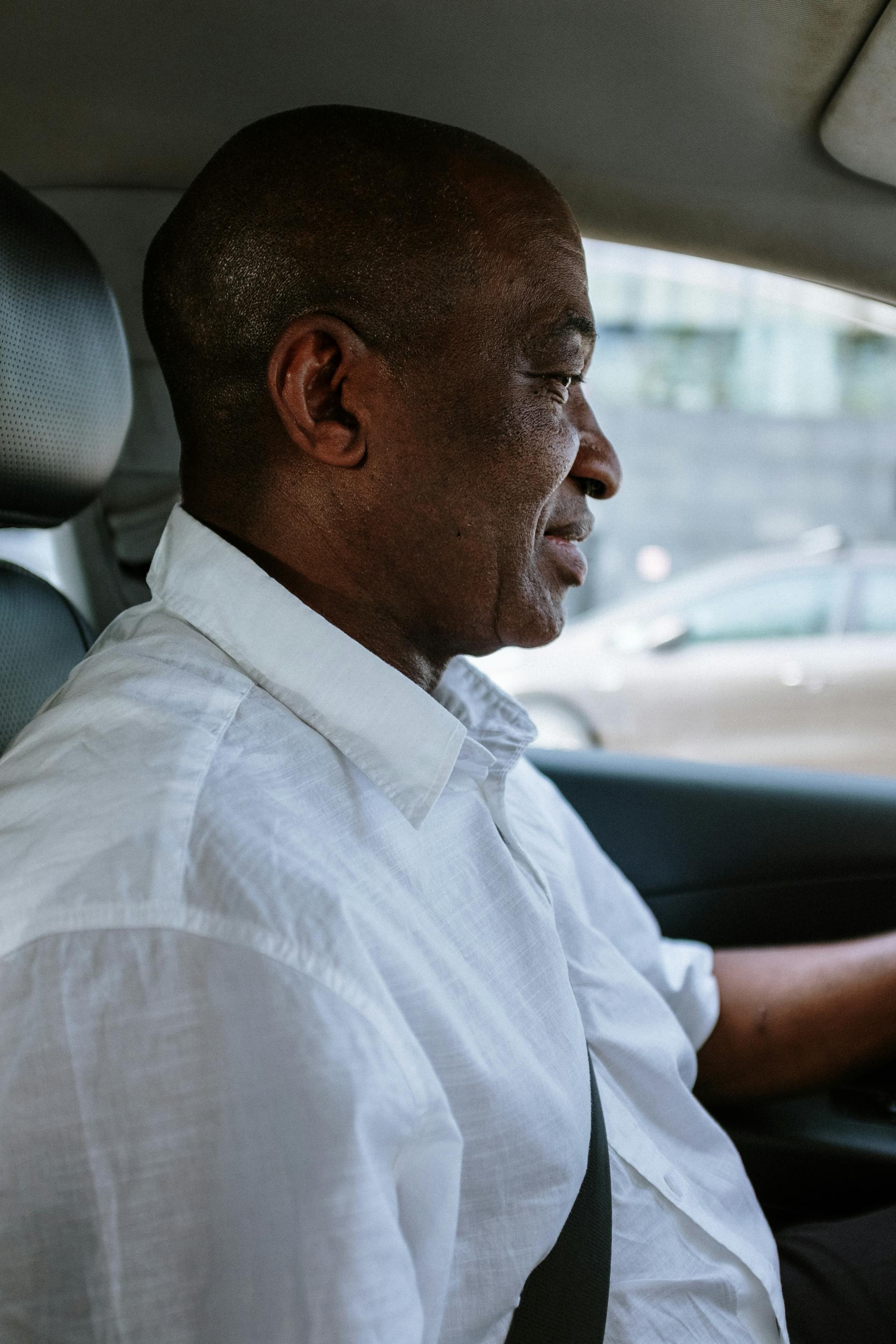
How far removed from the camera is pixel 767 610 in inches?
197

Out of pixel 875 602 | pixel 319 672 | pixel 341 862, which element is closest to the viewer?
pixel 341 862

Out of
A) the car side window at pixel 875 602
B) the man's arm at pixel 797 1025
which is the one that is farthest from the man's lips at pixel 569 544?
the car side window at pixel 875 602

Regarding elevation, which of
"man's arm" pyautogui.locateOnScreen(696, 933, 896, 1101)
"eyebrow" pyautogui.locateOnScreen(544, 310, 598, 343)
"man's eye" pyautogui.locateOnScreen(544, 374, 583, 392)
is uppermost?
"eyebrow" pyautogui.locateOnScreen(544, 310, 598, 343)

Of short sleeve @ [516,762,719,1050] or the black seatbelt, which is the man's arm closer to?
short sleeve @ [516,762,719,1050]

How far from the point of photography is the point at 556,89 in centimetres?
144

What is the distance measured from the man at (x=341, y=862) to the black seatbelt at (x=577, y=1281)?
48mm

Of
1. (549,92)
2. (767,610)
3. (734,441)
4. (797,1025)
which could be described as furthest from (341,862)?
(734,441)

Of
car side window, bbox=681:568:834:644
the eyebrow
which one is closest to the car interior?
the eyebrow

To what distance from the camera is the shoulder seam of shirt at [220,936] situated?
0.72 metres

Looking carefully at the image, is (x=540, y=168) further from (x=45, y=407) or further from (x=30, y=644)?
(x=30, y=644)

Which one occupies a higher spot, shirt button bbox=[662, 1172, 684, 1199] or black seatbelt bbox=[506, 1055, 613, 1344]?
black seatbelt bbox=[506, 1055, 613, 1344]

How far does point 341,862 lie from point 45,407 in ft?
2.08

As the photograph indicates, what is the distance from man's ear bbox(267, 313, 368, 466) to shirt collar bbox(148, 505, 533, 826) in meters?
0.13

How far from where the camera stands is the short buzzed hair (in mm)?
1036
